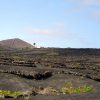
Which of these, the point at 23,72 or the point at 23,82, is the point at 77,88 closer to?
the point at 23,82

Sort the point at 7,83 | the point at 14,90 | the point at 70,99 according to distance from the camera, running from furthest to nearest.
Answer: the point at 7,83
the point at 14,90
the point at 70,99

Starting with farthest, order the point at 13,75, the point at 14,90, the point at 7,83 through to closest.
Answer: the point at 13,75 → the point at 7,83 → the point at 14,90

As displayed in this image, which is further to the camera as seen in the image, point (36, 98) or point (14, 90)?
point (14, 90)

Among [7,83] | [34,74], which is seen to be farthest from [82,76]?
[7,83]

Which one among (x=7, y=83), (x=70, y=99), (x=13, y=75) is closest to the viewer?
(x=70, y=99)

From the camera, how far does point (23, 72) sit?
32625 millimetres

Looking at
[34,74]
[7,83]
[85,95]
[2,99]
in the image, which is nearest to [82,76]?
[34,74]

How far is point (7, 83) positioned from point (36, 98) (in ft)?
26.6

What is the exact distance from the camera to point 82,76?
1281 inches

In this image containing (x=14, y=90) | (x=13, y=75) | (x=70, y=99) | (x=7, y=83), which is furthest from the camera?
(x=13, y=75)

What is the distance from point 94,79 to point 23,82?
20.7 feet

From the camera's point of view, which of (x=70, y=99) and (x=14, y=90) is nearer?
(x=70, y=99)

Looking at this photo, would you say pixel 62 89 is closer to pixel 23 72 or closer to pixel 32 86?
pixel 32 86

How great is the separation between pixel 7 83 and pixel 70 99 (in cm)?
921
